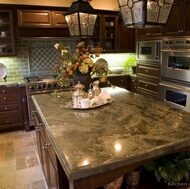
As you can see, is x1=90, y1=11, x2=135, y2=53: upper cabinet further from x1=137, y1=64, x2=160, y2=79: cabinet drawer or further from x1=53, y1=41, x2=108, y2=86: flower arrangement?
x1=53, y1=41, x2=108, y2=86: flower arrangement

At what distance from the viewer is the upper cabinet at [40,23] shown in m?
3.81

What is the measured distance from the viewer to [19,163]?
2826 mm

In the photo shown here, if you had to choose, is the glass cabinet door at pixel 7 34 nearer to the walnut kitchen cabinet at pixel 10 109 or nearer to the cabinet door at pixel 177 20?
the walnut kitchen cabinet at pixel 10 109

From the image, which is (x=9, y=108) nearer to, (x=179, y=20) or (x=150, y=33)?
(x=150, y=33)

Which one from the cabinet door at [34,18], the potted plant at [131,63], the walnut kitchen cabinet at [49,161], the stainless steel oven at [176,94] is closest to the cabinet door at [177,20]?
the stainless steel oven at [176,94]

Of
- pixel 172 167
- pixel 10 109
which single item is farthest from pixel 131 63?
pixel 172 167

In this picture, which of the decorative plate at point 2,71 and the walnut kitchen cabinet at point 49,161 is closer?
the walnut kitchen cabinet at point 49,161

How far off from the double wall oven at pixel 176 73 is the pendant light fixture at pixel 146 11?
208 centimetres

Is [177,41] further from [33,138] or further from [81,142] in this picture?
[33,138]

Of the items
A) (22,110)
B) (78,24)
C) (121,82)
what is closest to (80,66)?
(78,24)

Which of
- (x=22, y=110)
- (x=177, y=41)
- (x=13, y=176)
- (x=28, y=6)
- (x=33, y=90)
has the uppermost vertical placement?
(x=28, y=6)

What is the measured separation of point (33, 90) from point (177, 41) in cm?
272

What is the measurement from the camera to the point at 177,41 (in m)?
3.30

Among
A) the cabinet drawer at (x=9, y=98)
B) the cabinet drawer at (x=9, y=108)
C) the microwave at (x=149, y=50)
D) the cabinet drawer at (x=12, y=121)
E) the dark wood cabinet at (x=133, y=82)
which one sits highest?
the microwave at (x=149, y=50)
